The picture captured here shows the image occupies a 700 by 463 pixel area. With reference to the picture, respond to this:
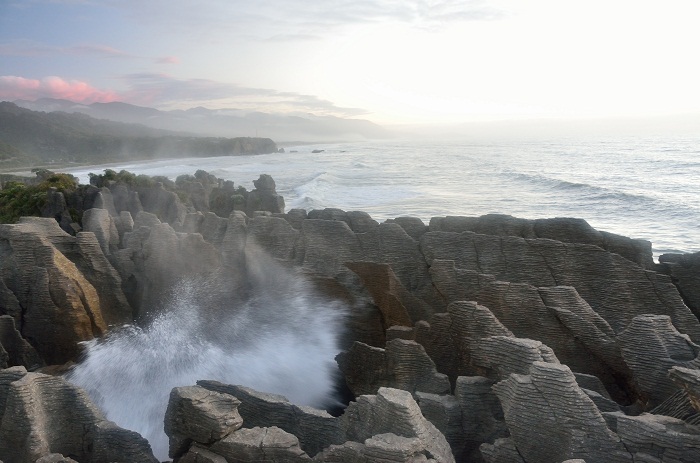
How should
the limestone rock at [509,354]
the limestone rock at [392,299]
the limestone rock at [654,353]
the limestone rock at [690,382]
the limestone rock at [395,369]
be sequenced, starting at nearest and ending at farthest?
the limestone rock at [690,382] < the limestone rock at [509,354] < the limestone rock at [654,353] < the limestone rock at [395,369] < the limestone rock at [392,299]

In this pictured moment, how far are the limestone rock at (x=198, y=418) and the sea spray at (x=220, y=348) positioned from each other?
2.05 m

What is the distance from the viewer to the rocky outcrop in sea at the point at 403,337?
6.38 metres

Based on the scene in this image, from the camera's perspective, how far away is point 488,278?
9906 millimetres

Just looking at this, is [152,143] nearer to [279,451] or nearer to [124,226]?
[124,226]

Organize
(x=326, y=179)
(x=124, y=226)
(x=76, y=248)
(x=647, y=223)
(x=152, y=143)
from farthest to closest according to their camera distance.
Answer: (x=152, y=143) < (x=326, y=179) < (x=647, y=223) < (x=124, y=226) < (x=76, y=248)

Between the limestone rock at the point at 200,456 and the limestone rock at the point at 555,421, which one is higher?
the limestone rock at the point at 555,421

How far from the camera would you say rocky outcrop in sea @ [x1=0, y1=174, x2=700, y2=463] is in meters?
6.38

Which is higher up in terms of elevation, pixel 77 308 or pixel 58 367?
pixel 77 308

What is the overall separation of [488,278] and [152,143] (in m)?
153

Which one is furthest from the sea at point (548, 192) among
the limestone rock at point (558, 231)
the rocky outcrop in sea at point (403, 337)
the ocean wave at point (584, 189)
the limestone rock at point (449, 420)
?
the limestone rock at point (449, 420)

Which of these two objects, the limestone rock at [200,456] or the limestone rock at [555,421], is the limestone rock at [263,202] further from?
the limestone rock at [555,421]

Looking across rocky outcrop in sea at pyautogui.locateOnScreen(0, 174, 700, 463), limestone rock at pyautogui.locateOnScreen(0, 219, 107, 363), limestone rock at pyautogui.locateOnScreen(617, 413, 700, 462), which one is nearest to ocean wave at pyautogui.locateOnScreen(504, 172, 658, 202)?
rocky outcrop in sea at pyautogui.locateOnScreen(0, 174, 700, 463)

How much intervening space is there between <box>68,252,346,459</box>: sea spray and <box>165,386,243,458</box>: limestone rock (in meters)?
2.05

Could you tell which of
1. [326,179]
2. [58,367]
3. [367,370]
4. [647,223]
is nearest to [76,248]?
[58,367]
